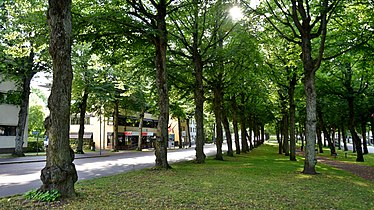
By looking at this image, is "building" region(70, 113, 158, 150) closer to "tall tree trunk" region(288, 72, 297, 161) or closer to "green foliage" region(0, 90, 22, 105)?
"green foliage" region(0, 90, 22, 105)

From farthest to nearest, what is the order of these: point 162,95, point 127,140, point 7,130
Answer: point 127,140 → point 7,130 → point 162,95

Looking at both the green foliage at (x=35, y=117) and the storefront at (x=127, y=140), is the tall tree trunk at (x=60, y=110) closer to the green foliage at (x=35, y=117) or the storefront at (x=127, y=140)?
the storefront at (x=127, y=140)

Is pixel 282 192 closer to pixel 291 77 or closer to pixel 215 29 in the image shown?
pixel 215 29

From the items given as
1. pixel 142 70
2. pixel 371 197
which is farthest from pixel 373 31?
pixel 142 70

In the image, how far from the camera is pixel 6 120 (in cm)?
3506

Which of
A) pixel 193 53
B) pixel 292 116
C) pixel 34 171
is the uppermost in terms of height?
pixel 193 53

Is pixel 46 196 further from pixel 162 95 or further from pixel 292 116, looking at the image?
pixel 292 116

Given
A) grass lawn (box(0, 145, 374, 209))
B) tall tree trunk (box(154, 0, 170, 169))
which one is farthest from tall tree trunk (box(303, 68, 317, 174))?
tall tree trunk (box(154, 0, 170, 169))

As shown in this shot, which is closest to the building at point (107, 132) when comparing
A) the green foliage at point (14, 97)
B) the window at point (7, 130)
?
the window at point (7, 130)

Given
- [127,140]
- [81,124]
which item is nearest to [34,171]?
[81,124]

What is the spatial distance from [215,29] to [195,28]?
1704 millimetres

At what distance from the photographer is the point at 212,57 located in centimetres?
2066

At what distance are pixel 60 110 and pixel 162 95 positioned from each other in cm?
777

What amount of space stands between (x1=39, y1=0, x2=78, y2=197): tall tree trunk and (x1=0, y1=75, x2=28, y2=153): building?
30.6 m
